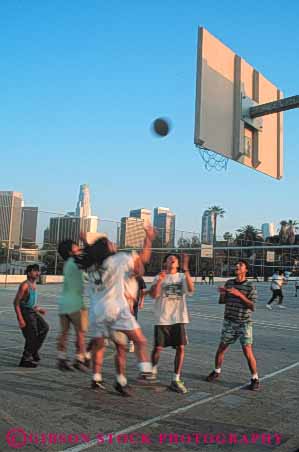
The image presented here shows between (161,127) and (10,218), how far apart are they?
78.2 ft

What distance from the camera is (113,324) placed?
16.8 ft

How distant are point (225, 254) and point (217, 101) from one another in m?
42.0

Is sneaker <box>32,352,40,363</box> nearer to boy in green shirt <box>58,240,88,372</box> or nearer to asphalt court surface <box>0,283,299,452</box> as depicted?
asphalt court surface <box>0,283,299,452</box>

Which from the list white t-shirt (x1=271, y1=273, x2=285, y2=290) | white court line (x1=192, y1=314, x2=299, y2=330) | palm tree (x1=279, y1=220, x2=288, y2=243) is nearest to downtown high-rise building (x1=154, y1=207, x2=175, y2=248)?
white t-shirt (x1=271, y1=273, x2=285, y2=290)

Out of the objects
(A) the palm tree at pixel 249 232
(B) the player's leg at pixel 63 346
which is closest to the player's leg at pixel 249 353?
(B) the player's leg at pixel 63 346

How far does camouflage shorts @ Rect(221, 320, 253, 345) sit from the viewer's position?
5965 mm

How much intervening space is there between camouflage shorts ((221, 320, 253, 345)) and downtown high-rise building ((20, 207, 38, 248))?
976 inches

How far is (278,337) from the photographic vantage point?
10766 mm

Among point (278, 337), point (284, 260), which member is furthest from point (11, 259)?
point (284, 260)

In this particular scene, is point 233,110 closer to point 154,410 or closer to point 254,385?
point 254,385

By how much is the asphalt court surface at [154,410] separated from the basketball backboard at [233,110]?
3441 millimetres

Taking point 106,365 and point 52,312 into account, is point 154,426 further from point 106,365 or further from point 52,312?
point 52,312

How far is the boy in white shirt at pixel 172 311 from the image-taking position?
226 inches

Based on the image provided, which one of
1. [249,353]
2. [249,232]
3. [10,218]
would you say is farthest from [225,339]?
[249,232]
